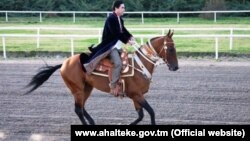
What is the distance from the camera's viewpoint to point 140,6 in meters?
39.2

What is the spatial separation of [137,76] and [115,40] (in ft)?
2.26

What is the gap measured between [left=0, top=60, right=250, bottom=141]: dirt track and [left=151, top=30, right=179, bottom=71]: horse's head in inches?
41.1

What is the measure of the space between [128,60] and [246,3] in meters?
32.3

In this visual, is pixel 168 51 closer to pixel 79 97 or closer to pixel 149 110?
pixel 149 110

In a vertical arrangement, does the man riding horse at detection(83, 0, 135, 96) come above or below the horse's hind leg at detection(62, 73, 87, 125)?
above

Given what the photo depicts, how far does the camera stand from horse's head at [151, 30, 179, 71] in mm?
8898

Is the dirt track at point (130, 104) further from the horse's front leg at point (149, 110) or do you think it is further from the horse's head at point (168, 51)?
the horse's head at point (168, 51)

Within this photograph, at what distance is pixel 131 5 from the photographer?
39.4 meters

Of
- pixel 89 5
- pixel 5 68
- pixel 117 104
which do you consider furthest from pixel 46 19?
pixel 117 104

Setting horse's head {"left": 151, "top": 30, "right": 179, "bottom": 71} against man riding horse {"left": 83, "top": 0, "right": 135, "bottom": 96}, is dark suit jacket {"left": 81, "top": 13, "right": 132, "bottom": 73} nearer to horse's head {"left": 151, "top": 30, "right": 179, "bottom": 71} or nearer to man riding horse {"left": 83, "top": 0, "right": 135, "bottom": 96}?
man riding horse {"left": 83, "top": 0, "right": 135, "bottom": 96}

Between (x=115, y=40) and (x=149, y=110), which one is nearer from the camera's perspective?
(x=149, y=110)

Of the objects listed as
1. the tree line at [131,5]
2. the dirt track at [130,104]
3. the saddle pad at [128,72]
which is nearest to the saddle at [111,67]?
the saddle pad at [128,72]

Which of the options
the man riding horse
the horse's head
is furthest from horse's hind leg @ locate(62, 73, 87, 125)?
the horse's head

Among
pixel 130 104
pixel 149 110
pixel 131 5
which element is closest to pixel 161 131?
pixel 149 110
